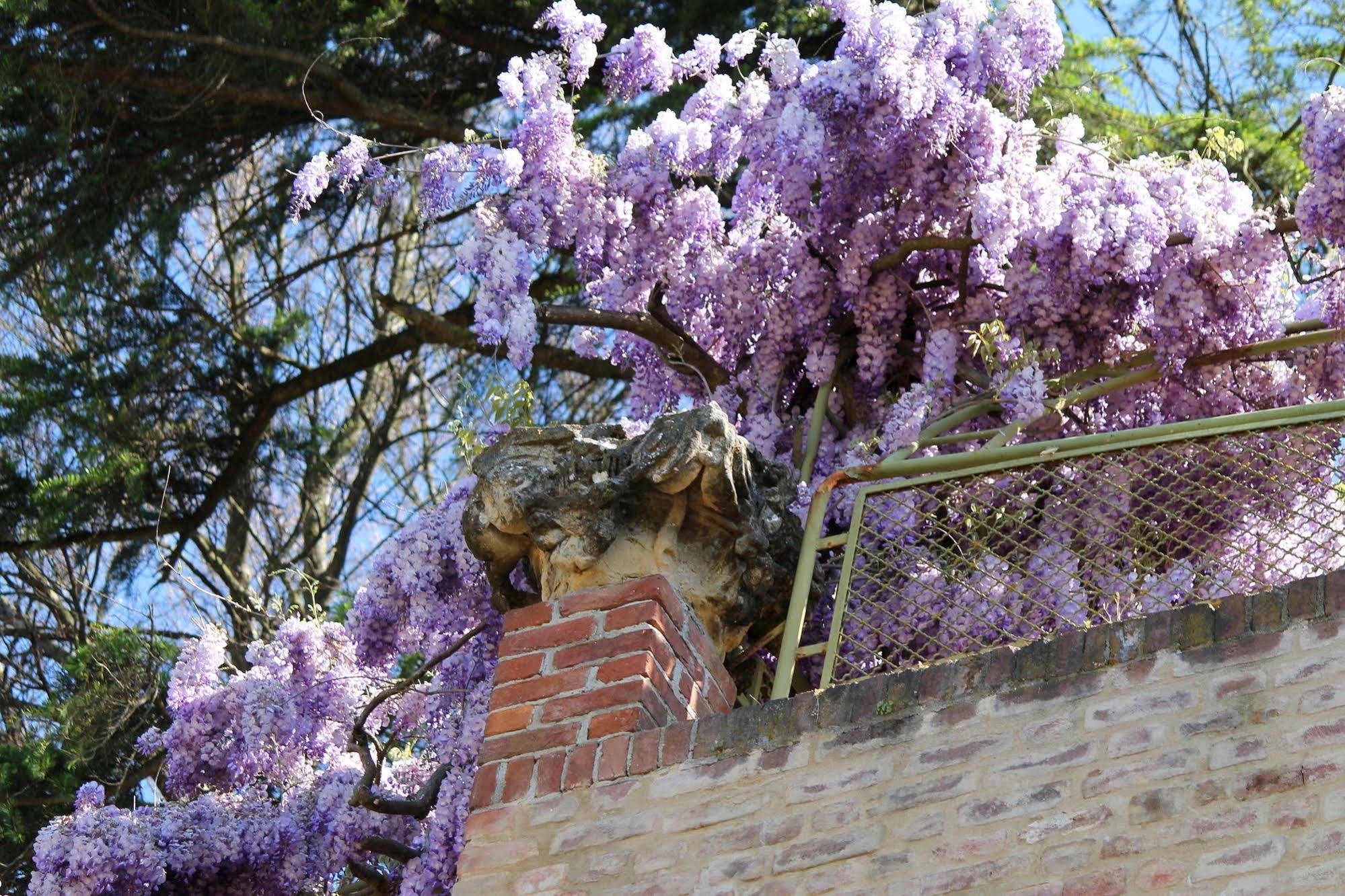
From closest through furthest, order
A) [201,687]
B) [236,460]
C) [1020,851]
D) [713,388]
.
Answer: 1. [1020,851]
2. [713,388]
3. [201,687]
4. [236,460]

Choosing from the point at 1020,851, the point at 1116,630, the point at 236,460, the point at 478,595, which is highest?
the point at 236,460

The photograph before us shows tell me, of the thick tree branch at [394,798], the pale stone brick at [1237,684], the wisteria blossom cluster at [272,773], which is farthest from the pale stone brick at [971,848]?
the wisteria blossom cluster at [272,773]

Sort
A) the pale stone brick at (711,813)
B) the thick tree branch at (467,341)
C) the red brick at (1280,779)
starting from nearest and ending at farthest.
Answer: the red brick at (1280,779), the pale stone brick at (711,813), the thick tree branch at (467,341)

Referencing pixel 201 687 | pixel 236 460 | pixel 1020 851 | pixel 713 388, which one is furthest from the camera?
pixel 236 460

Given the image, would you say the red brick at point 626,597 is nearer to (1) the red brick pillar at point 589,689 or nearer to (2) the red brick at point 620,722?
(1) the red brick pillar at point 589,689

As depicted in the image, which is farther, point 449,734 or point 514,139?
point 514,139

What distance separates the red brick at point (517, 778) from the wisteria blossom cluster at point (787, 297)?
1279 mm

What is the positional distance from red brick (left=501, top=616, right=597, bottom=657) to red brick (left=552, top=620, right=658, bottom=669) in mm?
29

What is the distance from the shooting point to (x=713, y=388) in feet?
22.5

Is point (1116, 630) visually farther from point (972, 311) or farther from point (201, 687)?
point (201, 687)

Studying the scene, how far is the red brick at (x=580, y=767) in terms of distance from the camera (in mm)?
4691

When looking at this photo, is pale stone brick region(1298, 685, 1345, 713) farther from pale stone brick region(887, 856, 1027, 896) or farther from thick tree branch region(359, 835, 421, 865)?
thick tree branch region(359, 835, 421, 865)

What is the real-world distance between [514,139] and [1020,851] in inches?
135

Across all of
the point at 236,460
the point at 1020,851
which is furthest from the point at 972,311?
the point at 236,460
